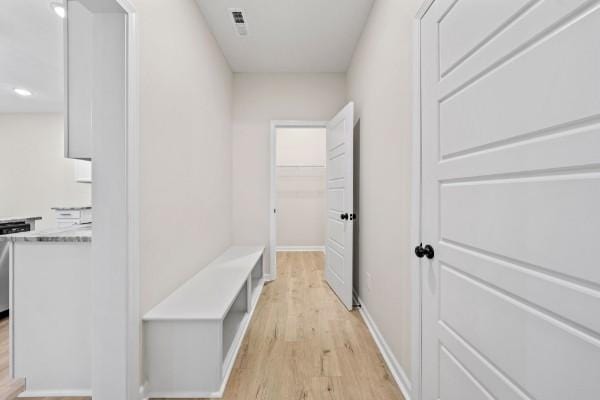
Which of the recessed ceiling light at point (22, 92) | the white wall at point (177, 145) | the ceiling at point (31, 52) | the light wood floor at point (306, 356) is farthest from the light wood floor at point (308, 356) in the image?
the recessed ceiling light at point (22, 92)

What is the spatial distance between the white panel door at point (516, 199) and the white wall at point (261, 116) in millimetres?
2726

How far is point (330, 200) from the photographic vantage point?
12.2 ft

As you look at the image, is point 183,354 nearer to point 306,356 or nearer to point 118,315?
point 118,315

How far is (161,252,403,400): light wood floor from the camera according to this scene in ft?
5.92

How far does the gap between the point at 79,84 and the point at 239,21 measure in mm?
1716

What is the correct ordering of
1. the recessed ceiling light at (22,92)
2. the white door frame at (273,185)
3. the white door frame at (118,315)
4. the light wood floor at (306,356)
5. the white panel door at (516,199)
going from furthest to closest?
1. the recessed ceiling light at (22,92)
2. the white door frame at (273,185)
3. the light wood floor at (306,356)
4. the white door frame at (118,315)
5. the white panel door at (516,199)

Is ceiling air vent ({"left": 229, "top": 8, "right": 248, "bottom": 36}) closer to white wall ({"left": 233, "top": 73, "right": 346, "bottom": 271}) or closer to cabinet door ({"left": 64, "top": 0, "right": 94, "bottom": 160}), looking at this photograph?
white wall ({"left": 233, "top": 73, "right": 346, "bottom": 271})

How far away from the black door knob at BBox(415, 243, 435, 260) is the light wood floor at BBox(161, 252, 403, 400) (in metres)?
0.88

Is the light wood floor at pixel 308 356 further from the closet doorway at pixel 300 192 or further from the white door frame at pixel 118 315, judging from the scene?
the closet doorway at pixel 300 192

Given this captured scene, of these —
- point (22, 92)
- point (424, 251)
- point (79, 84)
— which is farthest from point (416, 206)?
point (22, 92)

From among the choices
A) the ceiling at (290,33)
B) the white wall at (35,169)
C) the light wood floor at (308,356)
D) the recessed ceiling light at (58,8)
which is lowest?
the light wood floor at (308,356)

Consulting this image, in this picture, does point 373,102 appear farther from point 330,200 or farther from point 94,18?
point 94,18

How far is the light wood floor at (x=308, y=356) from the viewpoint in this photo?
5.92ft

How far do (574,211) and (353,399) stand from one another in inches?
59.8
